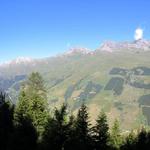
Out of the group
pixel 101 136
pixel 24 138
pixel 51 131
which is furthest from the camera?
pixel 101 136

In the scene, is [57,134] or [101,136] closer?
[57,134]

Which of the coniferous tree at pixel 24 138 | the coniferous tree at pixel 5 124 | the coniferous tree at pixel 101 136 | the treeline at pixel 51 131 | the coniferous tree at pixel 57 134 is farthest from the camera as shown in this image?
the coniferous tree at pixel 101 136

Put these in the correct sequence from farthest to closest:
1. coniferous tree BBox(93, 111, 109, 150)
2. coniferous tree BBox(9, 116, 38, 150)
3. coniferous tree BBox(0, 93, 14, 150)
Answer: coniferous tree BBox(93, 111, 109, 150) < coniferous tree BBox(0, 93, 14, 150) < coniferous tree BBox(9, 116, 38, 150)

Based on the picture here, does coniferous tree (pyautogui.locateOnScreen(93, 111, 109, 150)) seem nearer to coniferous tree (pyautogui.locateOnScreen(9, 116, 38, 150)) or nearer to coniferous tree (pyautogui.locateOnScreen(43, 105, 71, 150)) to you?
coniferous tree (pyautogui.locateOnScreen(43, 105, 71, 150))

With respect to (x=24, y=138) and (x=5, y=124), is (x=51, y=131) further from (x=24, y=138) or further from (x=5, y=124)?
(x=5, y=124)

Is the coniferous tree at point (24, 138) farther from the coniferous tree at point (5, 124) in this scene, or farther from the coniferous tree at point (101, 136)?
the coniferous tree at point (101, 136)

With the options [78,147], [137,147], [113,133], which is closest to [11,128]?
[78,147]

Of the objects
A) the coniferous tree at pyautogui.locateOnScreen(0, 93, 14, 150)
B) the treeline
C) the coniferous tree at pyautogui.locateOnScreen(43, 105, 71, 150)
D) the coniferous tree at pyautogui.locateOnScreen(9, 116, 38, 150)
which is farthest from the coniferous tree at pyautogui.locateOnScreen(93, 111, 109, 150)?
the coniferous tree at pyautogui.locateOnScreen(0, 93, 14, 150)

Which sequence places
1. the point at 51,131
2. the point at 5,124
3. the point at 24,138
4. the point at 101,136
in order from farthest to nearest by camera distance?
the point at 5,124, the point at 101,136, the point at 51,131, the point at 24,138

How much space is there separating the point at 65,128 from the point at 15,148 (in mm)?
5874

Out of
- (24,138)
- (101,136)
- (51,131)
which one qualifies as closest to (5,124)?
(24,138)

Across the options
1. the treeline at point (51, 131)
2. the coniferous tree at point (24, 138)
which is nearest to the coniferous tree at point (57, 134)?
the treeline at point (51, 131)

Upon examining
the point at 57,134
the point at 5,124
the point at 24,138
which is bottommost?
the point at 24,138

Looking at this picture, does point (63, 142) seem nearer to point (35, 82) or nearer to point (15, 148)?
point (15, 148)
